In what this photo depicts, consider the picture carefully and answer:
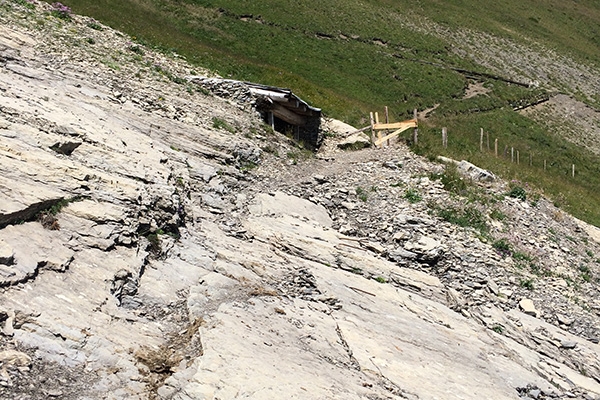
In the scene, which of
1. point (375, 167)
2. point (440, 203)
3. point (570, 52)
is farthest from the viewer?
point (570, 52)

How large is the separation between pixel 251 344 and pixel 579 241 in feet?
61.6

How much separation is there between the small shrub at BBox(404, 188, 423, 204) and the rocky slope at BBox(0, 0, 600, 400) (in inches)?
4.0

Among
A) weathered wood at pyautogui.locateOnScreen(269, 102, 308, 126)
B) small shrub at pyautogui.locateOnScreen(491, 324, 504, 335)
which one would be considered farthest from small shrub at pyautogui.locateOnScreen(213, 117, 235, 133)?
small shrub at pyautogui.locateOnScreen(491, 324, 504, 335)

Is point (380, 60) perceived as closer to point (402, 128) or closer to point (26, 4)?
point (402, 128)

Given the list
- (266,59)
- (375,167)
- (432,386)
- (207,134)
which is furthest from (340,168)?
(266,59)

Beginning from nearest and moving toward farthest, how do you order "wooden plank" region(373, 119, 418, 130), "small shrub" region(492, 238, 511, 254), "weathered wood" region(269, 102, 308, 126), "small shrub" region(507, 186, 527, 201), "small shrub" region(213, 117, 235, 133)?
"small shrub" region(492, 238, 511, 254), "small shrub" region(507, 186, 527, 201), "small shrub" region(213, 117, 235, 133), "weathered wood" region(269, 102, 308, 126), "wooden plank" region(373, 119, 418, 130)

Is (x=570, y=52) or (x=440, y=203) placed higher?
(x=570, y=52)

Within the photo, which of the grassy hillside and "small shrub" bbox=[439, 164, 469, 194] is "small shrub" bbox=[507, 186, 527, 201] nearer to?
"small shrub" bbox=[439, 164, 469, 194]

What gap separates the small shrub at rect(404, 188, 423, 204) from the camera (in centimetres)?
2184

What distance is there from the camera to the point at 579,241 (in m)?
23.0

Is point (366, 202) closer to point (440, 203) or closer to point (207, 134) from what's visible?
point (440, 203)

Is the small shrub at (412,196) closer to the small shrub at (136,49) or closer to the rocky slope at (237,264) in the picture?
the rocky slope at (237,264)

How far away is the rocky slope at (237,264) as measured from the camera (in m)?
9.36

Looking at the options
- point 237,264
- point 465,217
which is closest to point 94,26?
point 237,264
